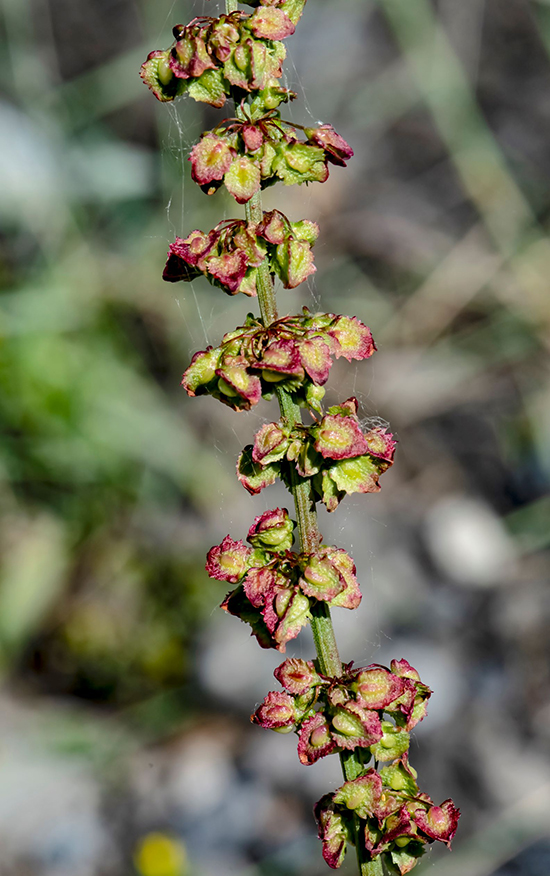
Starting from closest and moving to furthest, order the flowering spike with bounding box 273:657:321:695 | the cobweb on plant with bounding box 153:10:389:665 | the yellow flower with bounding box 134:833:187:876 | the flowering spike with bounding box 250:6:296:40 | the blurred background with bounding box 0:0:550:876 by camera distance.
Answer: the flowering spike with bounding box 250:6:296:40, the flowering spike with bounding box 273:657:321:695, the yellow flower with bounding box 134:833:187:876, the blurred background with bounding box 0:0:550:876, the cobweb on plant with bounding box 153:10:389:665

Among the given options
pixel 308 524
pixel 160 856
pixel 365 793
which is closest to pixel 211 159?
pixel 308 524

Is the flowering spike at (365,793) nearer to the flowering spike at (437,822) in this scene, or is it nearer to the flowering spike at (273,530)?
the flowering spike at (437,822)

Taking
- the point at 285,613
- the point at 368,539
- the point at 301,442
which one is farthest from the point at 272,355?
the point at 368,539

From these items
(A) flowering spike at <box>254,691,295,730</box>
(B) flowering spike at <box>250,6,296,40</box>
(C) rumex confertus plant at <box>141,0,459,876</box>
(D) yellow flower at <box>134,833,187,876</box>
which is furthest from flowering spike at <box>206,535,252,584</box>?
(D) yellow flower at <box>134,833,187,876</box>

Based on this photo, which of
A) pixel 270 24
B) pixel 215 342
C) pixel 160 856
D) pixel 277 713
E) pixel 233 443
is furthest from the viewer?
pixel 233 443

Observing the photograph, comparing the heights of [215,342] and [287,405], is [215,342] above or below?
above

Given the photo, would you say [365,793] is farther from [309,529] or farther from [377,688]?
[309,529]

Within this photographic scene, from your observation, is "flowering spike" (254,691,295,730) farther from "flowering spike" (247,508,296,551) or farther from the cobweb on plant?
the cobweb on plant
